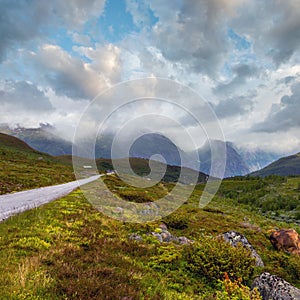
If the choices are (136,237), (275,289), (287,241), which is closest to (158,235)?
(136,237)

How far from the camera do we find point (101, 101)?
17.6 meters

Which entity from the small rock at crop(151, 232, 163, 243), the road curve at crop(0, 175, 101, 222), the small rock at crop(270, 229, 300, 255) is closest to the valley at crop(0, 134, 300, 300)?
the small rock at crop(151, 232, 163, 243)

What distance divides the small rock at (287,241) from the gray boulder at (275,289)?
8996 mm

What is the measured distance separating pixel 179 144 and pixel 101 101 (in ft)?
20.9

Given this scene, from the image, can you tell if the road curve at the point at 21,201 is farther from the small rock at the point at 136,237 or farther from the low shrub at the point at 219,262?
the low shrub at the point at 219,262

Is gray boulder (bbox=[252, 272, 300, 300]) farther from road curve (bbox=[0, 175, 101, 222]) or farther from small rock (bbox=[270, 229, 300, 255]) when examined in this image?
road curve (bbox=[0, 175, 101, 222])

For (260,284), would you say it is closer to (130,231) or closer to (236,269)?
(236,269)

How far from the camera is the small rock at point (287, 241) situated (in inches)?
687

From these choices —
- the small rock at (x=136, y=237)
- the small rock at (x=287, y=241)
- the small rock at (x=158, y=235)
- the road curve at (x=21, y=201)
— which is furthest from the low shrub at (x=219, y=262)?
the road curve at (x=21, y=201)

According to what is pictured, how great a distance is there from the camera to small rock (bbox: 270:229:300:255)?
57.3 feet

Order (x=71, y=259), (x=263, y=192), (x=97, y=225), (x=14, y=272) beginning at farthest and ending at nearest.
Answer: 1. (x=263, y=192)
2. (x=97, y=225)
3. (x=71, y=259)
4. (x=14, y=272)

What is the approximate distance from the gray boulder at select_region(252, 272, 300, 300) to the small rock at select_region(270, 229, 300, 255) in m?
9.00

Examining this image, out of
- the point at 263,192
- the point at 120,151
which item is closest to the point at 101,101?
the point at 120,151

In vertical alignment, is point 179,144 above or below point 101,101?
below
